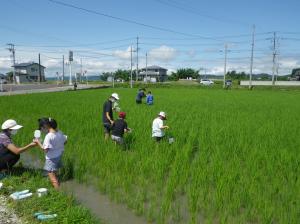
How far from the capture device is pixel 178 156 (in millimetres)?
5969

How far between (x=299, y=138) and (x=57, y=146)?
623 centimetres

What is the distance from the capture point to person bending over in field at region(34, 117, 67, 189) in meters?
4.62

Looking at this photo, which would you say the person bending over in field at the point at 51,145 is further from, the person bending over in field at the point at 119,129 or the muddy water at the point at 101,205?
the person bending over in field at the point at 119,129

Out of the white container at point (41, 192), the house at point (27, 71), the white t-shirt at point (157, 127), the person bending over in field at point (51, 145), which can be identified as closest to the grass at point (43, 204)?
the white container at point (41, 192)

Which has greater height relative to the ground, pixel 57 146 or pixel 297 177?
pixel 57 146

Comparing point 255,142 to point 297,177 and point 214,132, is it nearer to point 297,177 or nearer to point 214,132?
point 214,132

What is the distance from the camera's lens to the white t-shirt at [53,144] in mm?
4629

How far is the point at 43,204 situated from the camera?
3887mm

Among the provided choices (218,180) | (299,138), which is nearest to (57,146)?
(218,180)

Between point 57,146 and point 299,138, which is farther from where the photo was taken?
point 299,138

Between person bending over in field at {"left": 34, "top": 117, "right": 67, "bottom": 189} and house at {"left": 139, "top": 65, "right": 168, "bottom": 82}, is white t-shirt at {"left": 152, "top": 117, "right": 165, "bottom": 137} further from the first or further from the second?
house at {"left": 139, "top": 65, "right": 168, "bottom": 82}

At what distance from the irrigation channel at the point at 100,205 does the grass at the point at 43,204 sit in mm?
223

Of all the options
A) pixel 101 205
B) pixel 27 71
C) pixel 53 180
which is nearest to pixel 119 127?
pixel 53 180

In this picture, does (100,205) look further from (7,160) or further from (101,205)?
(7,160)
